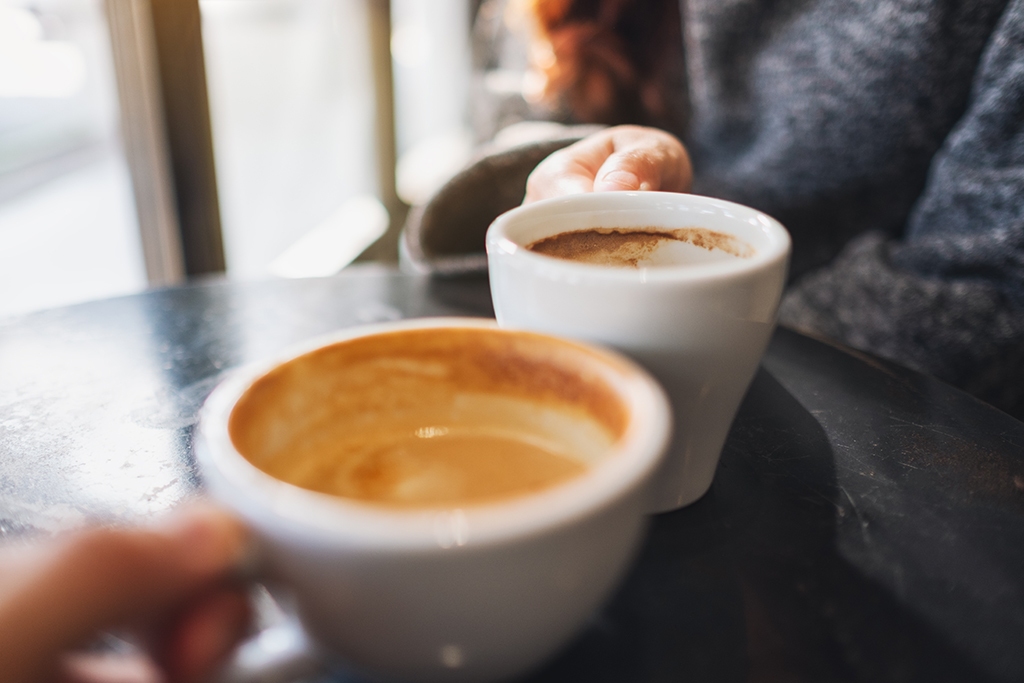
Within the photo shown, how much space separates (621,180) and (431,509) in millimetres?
324

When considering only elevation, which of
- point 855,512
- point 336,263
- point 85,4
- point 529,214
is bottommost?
point 336,263

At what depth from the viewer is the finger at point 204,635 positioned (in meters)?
0.22

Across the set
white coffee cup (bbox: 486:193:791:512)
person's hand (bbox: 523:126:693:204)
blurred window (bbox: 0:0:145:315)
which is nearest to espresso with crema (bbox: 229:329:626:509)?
white coffee cup (bbox: 486:193:791:512)

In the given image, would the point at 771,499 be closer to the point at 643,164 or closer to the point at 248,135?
the point at 643,164

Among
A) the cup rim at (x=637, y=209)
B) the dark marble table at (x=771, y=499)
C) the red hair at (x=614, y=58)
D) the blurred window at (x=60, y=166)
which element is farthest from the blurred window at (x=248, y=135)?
the cup rim at (x=637, y=209)

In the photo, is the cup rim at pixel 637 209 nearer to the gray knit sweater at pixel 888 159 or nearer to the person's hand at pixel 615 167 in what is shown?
the person's hand at pixel 615 167

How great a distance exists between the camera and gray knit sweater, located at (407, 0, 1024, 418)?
2.53ft

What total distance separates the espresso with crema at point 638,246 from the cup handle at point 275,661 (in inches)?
9.9

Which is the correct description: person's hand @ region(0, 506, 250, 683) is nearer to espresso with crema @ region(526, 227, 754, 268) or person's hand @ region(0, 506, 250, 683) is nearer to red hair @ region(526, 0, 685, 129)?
espresso with crema @ region(526, 227, 754, 268)

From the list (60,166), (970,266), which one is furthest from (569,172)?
(60,166)

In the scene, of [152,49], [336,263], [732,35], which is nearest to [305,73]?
[336,263]

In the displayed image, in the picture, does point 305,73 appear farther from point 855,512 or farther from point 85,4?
point 855,512

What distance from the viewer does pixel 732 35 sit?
3.36ft

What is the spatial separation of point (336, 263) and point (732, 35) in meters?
1.43
